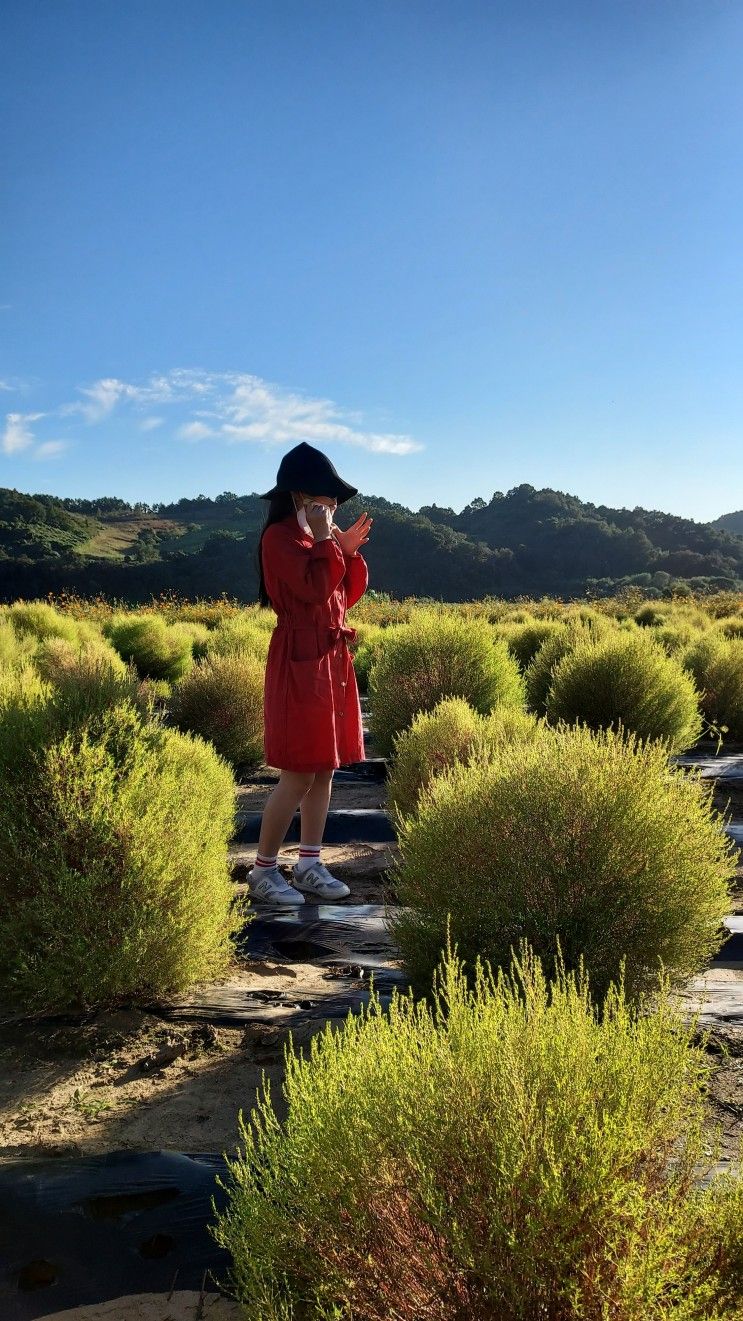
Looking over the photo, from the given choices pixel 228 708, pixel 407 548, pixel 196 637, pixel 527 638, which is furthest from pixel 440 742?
pixel 407 548

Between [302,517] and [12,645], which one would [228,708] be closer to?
[12,645]

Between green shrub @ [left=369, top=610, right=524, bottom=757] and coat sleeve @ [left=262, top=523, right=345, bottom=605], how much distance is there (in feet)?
13.2

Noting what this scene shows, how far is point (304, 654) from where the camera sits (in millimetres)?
3982

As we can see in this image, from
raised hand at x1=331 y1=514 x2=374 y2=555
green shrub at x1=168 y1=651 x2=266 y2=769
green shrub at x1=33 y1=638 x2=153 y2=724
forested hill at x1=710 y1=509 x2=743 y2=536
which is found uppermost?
forested hill at x1=710 y1=509 x2=743 y2=536

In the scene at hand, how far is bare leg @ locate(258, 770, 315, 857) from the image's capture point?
158 inches

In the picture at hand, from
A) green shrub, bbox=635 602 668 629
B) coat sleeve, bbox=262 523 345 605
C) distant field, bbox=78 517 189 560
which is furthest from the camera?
distant field, bbox=78 517 189 560

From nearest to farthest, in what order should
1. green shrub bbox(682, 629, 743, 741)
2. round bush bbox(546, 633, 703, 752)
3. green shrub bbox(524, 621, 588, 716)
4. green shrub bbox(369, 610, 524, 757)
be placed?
round bush bbox(546, 633, 703, 752) → green shrub bbox(369, 610, 524, 757) → green shrub bbox(682, 629, 743, 741) → green shrub bbox(524, 621, 588, 716)

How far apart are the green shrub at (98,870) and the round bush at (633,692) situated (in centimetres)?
481

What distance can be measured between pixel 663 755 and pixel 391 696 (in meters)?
4.74

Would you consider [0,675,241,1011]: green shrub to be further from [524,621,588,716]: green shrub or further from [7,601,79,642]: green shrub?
[7,601,79,642]: green shrub

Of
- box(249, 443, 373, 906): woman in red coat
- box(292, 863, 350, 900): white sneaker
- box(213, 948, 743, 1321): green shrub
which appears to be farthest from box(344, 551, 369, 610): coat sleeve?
box(213, 948, 743, 1321): green shrub

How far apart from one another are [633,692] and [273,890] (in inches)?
175

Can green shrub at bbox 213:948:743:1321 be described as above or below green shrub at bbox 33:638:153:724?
below

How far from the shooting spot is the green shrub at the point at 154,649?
13.0 metres
